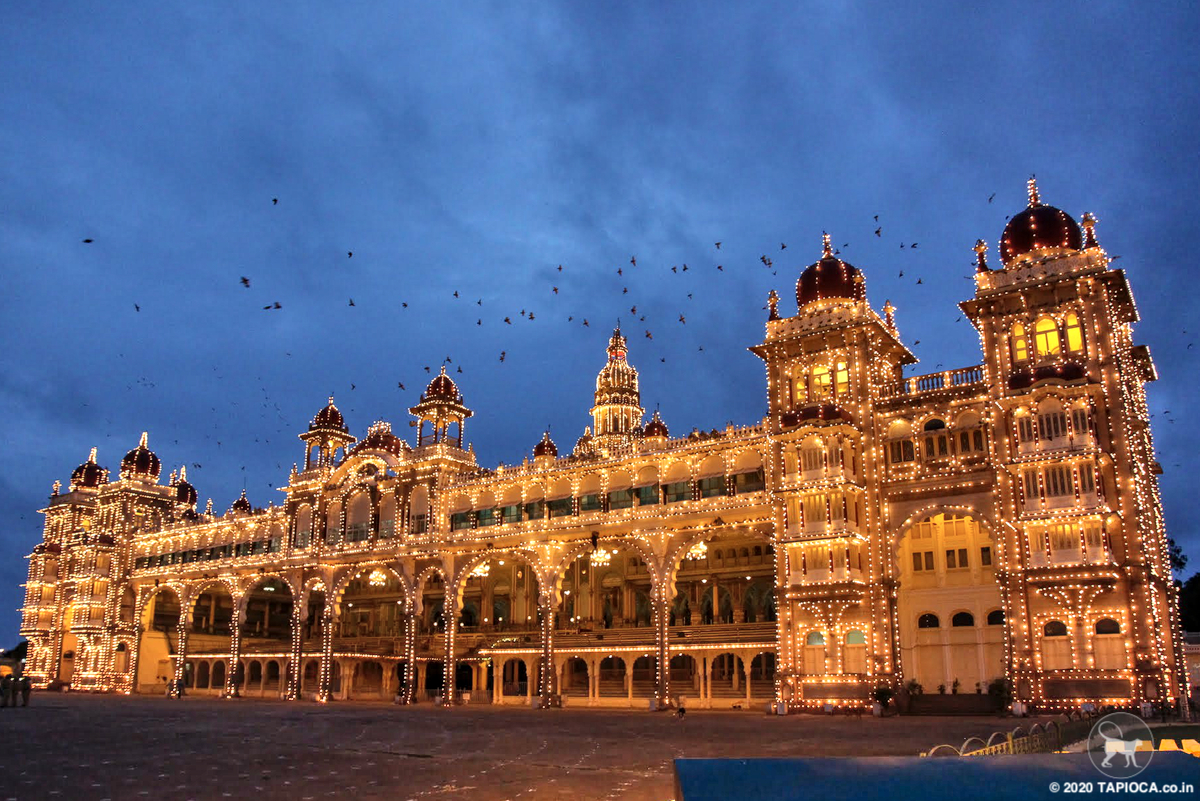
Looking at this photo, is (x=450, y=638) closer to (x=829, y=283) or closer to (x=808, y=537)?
(x=808, y=537)

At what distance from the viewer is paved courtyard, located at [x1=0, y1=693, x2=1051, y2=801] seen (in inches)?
664

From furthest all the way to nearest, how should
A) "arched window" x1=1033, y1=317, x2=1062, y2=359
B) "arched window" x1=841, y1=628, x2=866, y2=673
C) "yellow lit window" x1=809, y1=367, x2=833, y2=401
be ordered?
1. "yellow lit window" x1=809, y1=367, x2=833, y2=401
2. "arched window" x1=841, y1=628, x2=866, y2=673
3. "arched window" x1=1033, y1=317, x2=1062, y2=359

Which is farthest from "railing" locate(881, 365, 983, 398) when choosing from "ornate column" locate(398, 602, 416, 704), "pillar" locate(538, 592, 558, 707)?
"ornate column" locate(398, 602, 416, 704)

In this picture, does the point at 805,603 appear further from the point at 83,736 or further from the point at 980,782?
the point at 980,782

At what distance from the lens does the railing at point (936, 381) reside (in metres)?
42.9

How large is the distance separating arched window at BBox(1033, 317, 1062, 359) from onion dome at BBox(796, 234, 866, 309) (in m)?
8.74

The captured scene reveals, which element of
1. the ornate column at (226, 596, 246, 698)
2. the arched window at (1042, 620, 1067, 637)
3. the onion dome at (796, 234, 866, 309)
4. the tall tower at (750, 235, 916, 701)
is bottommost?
the ornate column at (226, 596, 246, 698)

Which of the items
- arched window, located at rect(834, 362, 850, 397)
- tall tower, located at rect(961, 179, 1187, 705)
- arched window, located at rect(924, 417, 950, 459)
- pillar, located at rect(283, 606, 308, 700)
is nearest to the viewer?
tall tower, located at rect(961, 179, 1187, 705)

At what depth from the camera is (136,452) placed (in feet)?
A: 287

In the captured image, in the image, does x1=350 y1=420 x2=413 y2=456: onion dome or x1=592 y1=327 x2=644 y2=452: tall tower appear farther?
x1=592 y1=327 x2=644 y2=452: tall tower

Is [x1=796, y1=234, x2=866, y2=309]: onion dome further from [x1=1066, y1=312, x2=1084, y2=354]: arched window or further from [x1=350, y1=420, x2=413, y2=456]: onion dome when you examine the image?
[x1=350, y1=420, x2=413, y2=456]: onion dome

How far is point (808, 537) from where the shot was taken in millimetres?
43031

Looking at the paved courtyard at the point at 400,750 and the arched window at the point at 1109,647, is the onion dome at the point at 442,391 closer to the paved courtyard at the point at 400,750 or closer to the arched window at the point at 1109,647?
the paved courtyard at the point at 400,750

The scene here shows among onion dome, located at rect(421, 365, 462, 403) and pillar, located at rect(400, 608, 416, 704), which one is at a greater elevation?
onion dome, located at rect(421, 365, 462, 403)
